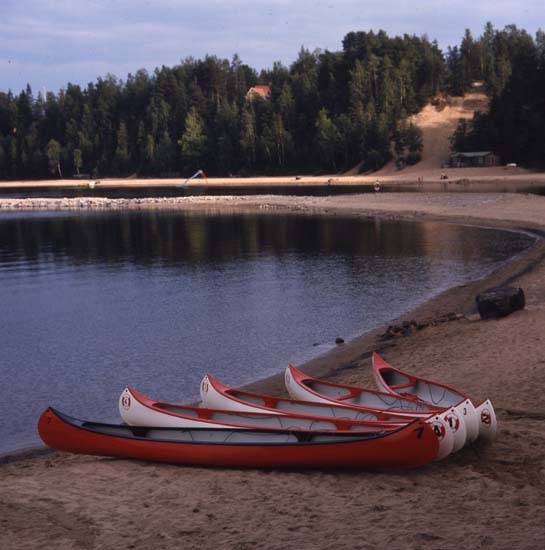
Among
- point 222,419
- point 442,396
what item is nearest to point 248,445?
point 222,419

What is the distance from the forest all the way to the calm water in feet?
220

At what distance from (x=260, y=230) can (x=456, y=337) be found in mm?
36957

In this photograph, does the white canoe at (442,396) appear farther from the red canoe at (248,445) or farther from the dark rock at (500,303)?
the dark rock at (500,303)

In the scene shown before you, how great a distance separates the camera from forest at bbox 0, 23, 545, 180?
116 m

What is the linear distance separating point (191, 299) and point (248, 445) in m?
18.6

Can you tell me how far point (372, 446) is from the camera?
9.52 meters

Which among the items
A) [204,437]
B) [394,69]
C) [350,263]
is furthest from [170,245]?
[394,69]

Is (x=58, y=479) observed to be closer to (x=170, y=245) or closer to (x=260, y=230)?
(x=170, y=245)

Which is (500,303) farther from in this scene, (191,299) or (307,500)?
(191,299)

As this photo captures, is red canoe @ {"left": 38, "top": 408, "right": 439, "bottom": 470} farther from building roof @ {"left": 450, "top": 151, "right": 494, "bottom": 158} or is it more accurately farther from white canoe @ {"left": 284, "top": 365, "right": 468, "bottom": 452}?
building roof @ {"left": 450, "top": 151, "right": 494, "bottom": 158}

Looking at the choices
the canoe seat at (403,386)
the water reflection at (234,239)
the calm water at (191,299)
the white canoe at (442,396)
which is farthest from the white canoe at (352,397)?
the water reflection at (234,239)

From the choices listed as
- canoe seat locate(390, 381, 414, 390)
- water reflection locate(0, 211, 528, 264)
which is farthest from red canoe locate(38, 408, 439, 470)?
water reflection locate(0, 211, 528, 264)

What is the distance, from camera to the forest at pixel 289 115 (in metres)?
116

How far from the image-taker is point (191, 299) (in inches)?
1123
